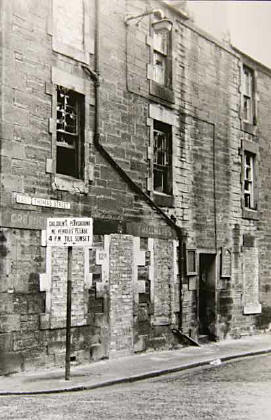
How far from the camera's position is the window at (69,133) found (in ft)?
42.1

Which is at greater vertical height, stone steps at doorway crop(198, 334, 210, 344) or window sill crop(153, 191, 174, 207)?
window sill crop(153, 191, 174, 207)

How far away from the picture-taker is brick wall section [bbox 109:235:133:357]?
44.2 feet

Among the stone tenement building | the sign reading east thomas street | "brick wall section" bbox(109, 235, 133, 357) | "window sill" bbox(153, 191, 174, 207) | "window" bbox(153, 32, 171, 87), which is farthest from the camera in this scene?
"window" bbox(153, 32, 171, 87)

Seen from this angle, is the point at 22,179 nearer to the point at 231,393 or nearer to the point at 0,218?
the point at 0,218

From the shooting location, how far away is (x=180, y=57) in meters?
16.5

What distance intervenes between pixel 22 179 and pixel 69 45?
3.14 m

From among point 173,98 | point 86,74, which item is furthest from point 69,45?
point 173,98

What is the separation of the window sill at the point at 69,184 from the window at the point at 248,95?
826 centimetres

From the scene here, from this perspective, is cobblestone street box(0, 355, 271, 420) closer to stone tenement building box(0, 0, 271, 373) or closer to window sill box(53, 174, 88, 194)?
stone tenement building box(0, 0, 271, 373)

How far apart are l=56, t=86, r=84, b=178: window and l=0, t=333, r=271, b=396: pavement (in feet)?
12.6

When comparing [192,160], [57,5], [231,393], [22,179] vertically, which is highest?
[57,5]

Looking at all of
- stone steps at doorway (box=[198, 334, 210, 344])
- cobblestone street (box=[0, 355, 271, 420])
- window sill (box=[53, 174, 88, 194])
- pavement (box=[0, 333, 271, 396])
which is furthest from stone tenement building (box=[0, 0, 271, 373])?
cobblestone street (box=[0, 355, 271, 420])

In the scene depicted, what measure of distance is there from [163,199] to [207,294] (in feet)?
11.1

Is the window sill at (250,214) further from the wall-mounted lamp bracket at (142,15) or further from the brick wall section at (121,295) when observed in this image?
the wall-mounted lamp bracket at (142,15)
